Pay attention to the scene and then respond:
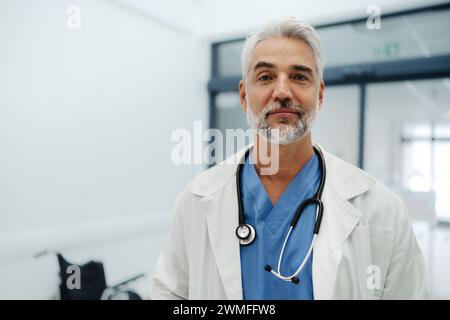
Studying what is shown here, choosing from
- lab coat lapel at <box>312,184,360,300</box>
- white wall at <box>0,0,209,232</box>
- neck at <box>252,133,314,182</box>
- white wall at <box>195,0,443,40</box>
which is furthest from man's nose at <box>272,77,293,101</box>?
white wall at <box>195,0,443,40</box>

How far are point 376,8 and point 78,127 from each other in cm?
152

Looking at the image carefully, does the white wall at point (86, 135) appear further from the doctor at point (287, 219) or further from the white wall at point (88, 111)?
the doctor at point (287, 219)

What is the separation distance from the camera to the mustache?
0.69 meters

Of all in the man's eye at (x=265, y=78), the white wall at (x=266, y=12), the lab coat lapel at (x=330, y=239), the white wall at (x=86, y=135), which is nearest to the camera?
the lab coat lapel at (x=330, y=239)

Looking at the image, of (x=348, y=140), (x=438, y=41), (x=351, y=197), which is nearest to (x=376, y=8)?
(x=438, y=41)

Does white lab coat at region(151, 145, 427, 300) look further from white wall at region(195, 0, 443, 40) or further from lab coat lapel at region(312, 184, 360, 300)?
white wall at region(195, 0, 443, 40)

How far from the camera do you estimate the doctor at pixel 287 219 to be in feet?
2.04

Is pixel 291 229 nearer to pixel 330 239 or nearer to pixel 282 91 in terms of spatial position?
pixel 330 239

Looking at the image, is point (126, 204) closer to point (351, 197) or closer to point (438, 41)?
point (351, 197)

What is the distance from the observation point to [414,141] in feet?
5.63

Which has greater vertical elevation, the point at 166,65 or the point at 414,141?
the point at 166,65

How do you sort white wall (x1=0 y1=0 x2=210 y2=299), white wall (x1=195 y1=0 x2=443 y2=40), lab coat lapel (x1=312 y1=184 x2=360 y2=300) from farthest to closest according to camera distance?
white wall (x1=195 y1=0 x2=443 y2=40) < white wall (x1=0 y1=0 x2=210 y2=299) < lab coat lapel (x1=312 y1=184 x2=360 y2=300)

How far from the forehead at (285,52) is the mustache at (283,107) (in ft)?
0.25

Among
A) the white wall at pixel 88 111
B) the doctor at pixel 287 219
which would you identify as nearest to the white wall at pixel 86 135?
the white wall at pixel 88 111
